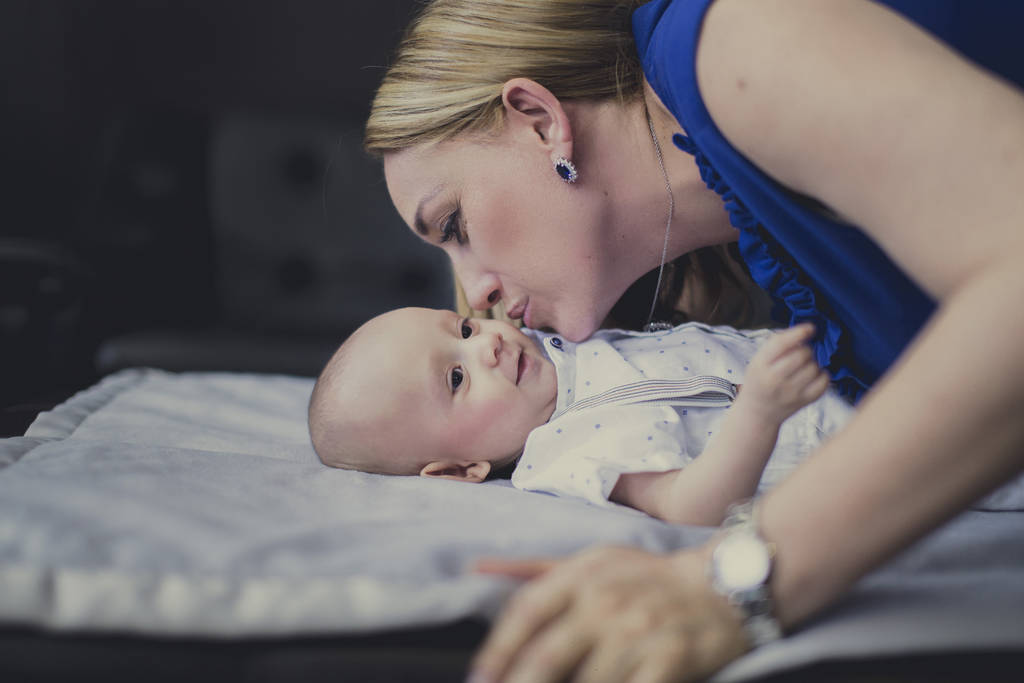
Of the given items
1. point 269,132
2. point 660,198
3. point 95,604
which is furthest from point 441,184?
point 269,132

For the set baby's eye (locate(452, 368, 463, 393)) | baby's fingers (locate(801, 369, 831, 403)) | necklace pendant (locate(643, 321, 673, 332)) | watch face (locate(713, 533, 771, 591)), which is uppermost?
baby's fingers (locate(801, 369, 831, 403))

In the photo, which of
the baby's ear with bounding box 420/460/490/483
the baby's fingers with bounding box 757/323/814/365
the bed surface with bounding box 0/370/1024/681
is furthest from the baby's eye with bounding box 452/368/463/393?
the baby's fingers with bounding box 757/323/814/365

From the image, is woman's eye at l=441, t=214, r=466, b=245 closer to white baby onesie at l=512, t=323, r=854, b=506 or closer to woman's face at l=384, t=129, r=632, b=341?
woman's face at l=384, t=129, r=632, b=341

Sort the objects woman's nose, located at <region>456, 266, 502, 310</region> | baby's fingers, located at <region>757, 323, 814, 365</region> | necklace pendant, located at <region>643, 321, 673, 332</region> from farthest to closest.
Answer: necklace pendant, located at <region>643, 321, 673, 332</region>
woman's nose, located at <region>456, 266, 502, 310</region>
baby's fingers, located at <region>757, 323, 814, 365</region>

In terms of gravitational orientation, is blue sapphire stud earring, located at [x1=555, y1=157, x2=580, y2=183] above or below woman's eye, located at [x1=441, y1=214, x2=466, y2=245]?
above

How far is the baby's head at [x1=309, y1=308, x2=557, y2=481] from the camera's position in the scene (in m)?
1.06

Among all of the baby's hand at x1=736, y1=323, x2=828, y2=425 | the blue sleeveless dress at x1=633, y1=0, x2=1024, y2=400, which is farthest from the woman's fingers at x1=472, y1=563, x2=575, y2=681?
the blue sleeveless dress at x1=633, y1=0, x2=1024, y2=400

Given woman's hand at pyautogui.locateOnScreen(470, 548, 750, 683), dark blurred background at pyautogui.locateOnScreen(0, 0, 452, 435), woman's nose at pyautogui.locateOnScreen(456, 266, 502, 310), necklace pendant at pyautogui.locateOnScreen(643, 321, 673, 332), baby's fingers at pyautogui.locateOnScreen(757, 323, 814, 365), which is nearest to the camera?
woman's hand at pyautogui.locateOnScreen(470, 548, 750, 683)

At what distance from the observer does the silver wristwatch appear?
0.56 m

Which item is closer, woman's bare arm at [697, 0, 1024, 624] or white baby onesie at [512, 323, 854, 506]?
woman's bare arm at [697, 0, 1024, 624]

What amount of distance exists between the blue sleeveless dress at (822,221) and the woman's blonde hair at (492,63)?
0.06 m

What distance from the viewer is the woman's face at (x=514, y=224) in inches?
41.0

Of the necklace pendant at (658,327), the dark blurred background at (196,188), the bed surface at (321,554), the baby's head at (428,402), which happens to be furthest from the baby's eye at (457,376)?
the dark blurred background at (196,188)

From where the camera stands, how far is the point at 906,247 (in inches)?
24.4
